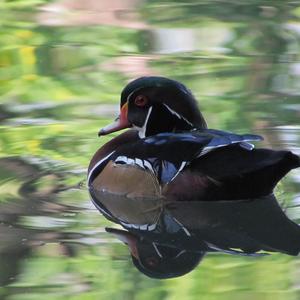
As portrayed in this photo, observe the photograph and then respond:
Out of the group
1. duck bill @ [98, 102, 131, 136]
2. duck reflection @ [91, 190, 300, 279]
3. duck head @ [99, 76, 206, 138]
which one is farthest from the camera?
duck bill @ [98, 102, 131, 136]

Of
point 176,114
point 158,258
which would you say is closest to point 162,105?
point 176,114

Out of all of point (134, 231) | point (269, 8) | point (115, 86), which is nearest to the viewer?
point (134, 231)

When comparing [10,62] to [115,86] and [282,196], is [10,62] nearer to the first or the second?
[115,86]

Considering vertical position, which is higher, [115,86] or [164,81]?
[164,81]

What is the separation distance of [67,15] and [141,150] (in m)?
5.82

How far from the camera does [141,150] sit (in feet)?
21.9

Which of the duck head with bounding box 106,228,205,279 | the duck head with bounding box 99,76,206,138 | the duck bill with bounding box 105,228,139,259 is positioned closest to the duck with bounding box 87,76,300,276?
the duck head with bounding box 99,76,206,138

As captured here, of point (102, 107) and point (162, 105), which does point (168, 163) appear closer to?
point (162, 105)

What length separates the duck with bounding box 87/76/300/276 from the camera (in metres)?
6.43

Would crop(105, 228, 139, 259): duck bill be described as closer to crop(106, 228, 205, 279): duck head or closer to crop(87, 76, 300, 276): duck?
crop(106, 228, 205, 279): duck head

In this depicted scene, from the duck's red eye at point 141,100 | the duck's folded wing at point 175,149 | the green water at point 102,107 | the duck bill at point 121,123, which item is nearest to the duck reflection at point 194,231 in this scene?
the green water at point 102,107

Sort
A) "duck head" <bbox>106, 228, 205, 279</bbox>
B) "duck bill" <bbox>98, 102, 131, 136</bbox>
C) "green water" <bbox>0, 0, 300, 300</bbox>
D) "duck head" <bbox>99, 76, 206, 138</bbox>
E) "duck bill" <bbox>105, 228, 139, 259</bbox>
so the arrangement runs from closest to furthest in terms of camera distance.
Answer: "green water" <bbox>0, 0, 300, 300</bbox> → "duck head" <bbox>106, 228, 205, 279</bbox> → "duck bill" <bbox>105, 228, 139, 259</bbox> → "duck head" <bbox>99, 76, 206, 138</bbox> → "duck bill" <bbox>98, 102, 131, 136</bbox>

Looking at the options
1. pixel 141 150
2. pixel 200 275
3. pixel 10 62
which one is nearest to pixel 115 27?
pixel 10 62

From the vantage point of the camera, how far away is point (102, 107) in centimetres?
876
